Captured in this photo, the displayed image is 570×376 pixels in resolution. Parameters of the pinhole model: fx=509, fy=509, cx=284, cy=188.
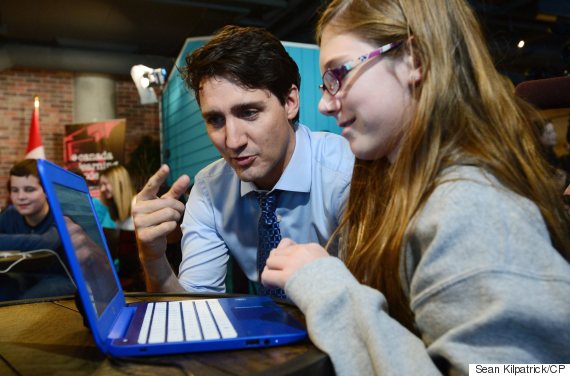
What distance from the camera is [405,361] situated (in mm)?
672

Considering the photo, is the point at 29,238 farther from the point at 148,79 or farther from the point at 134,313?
the point at 148,79

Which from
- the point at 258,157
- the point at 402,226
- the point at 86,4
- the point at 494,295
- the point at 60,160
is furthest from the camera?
the point at 60,160

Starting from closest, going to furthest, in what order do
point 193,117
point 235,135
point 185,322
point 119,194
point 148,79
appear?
1. point 185,322
2. point 235,135
3. point 119,194
4. point 193,117
5. point 148,79

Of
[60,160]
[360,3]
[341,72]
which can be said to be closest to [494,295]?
[341,72]

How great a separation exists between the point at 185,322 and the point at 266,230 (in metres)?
0.83

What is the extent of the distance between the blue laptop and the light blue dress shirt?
0.67 metres

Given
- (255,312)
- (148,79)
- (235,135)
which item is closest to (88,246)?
(255,312)

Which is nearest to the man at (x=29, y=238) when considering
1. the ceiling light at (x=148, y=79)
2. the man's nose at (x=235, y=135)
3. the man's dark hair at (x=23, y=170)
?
the man's dark hair at (x=23, y=170)

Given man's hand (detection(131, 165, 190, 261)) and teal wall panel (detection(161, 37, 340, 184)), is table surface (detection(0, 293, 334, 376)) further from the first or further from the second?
teal wall panel (detection(161, 37, 340, 184))

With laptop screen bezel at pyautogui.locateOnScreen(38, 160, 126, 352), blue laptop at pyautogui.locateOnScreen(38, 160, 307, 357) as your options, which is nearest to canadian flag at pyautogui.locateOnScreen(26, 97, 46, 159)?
blue laptop at pyautogui.locateOnScreen(38, 160, 307, 357)

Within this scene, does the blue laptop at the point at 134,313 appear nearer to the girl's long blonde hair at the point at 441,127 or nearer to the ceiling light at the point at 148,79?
the girl's long blonde hair at the point at 441,127

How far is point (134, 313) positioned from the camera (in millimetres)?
905

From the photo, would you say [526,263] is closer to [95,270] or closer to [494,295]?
[494,295]

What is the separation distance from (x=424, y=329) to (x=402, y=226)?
0.50 ft
